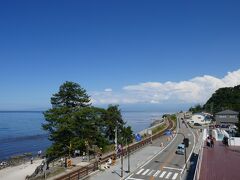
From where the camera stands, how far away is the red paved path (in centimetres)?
2497

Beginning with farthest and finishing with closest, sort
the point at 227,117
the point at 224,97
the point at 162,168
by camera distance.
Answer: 1. the point at 224,97
2. the point at 227,117
3. the point at 162,168

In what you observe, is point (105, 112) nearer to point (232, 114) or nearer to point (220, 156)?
point (220, 156)

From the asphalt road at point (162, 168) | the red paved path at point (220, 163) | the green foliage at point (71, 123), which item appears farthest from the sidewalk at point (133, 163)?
→ the red paved path at point (220, 163)

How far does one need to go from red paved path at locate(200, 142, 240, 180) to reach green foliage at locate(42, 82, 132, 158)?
18.1 meters

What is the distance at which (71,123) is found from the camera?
1868 inches

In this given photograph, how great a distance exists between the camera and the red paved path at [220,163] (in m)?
25.0

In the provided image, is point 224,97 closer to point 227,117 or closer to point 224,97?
point 224,97

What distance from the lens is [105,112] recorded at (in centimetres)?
6469

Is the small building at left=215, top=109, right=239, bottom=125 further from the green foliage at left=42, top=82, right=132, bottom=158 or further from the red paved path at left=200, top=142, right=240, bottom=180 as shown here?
the red paved path at left=200, top=142, right=240, bottom=180

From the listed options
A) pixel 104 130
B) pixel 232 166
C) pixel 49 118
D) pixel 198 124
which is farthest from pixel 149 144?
pixel 198 124

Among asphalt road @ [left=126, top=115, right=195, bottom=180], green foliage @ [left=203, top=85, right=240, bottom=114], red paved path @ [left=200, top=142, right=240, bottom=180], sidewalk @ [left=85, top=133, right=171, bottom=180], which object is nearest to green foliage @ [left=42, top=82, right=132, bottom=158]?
sidewalk @ [left=85, top=133, right=171, bottom=180]

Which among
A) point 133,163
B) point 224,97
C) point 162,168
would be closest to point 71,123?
point 133,163

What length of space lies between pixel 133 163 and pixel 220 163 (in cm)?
1348

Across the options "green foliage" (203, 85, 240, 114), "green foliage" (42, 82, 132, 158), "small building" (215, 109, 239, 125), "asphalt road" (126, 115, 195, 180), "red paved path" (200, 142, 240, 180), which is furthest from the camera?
"green foliage" (203, 85, 240, 114)
